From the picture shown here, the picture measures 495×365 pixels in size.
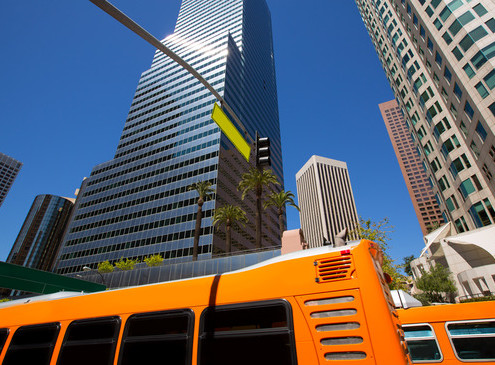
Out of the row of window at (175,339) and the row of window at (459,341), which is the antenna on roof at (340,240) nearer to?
the row of window at (175,339)

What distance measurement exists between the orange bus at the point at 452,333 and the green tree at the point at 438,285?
1211 inches

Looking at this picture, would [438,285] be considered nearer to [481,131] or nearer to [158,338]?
[481,131]

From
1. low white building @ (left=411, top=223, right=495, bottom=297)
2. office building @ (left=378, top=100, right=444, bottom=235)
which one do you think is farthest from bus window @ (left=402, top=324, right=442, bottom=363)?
office building @ (left=378, top=100, right=444, bottom=235)

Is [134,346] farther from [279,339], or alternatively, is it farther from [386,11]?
[386,11]

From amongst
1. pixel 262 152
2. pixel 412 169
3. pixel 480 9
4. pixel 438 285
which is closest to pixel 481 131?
pixel 480 9

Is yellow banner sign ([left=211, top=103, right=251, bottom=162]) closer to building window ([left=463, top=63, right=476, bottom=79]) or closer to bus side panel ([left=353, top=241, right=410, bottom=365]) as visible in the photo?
bus side panel ([left=353, top=241, right=410, bottom=365])

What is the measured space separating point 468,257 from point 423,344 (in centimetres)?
3203

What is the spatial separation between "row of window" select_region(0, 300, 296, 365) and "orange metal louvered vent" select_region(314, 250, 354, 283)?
2.14ft

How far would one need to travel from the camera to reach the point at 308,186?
14462cm

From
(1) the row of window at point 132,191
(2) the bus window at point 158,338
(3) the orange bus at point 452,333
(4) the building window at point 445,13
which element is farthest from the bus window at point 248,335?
(1) the row of window at point 132,191

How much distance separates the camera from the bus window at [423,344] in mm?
7273

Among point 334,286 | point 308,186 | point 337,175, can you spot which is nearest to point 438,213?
point 337,175

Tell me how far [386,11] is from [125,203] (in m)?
75.3

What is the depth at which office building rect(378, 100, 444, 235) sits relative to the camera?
486 ft
